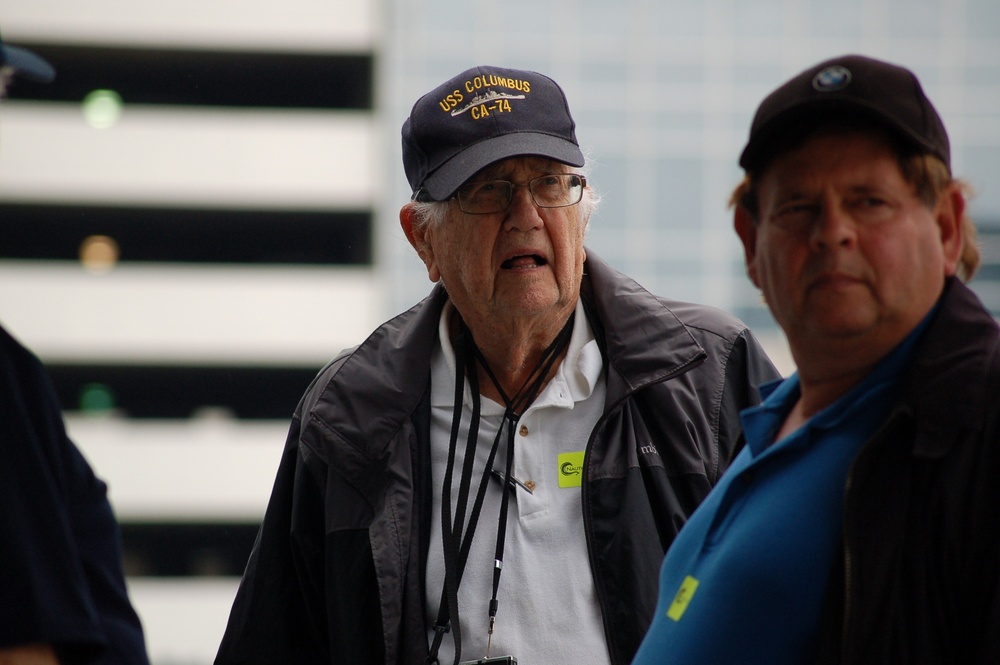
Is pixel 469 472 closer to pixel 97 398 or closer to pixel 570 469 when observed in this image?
pixel 570 469

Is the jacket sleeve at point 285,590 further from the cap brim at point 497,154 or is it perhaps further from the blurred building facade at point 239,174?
the blurred building facade at point 239,174

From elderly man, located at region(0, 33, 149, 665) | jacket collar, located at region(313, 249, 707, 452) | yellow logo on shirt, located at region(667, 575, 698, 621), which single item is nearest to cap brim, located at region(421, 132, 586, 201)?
jacket collar, located at region(313, 249, 707, 452)

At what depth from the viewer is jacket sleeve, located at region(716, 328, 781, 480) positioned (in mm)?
2611

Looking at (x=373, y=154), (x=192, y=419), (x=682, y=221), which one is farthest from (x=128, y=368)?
(x=682, y=221)

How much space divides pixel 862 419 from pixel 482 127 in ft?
4.68

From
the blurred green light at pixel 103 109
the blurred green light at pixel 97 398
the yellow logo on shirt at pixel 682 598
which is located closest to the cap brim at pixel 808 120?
the yellow logo on shirt at pixel 682 598

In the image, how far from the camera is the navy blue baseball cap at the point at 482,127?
2680 mm

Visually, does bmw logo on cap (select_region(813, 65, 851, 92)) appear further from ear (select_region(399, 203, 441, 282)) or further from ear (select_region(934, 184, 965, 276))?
ear (select_region(399, 203, 441, 282))

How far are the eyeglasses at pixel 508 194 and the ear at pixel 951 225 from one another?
128 cm

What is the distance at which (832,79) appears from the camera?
1.51 meters

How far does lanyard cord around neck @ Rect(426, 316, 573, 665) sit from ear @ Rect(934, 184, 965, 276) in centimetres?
123

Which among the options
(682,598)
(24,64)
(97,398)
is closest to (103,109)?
(97,398)

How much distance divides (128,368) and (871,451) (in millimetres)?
37998

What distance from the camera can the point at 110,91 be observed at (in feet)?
124
